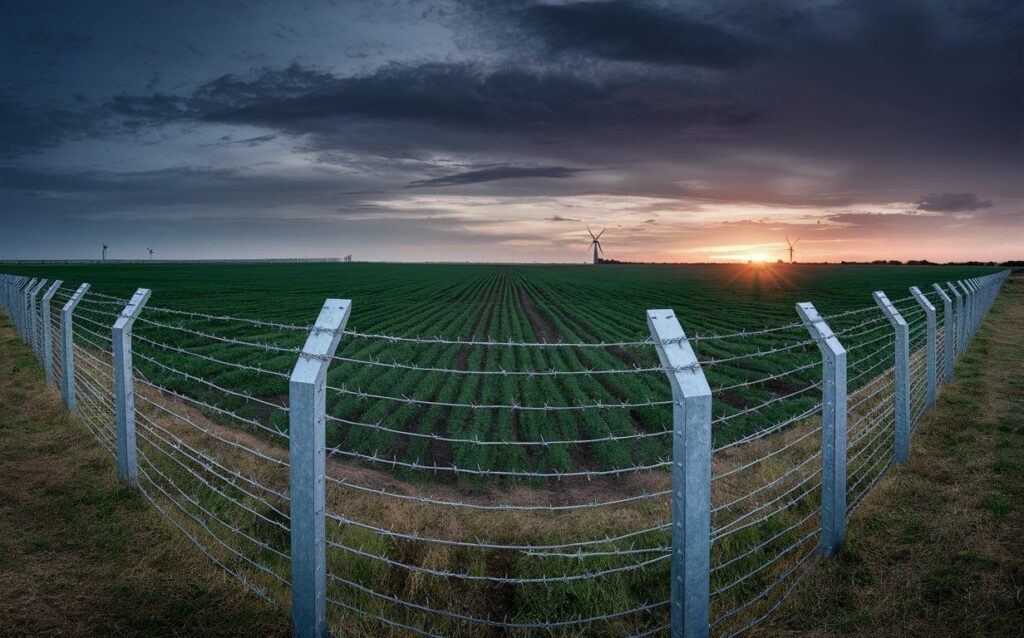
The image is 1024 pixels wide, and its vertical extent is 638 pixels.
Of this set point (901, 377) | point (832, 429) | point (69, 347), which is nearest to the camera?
point (832, 429)

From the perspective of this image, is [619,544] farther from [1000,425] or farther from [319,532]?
[1000,425]

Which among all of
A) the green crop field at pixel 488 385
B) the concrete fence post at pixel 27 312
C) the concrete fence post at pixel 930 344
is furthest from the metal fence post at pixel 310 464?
the concrete fence post at pixel 27 312

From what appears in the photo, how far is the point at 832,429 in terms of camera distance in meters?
4.89

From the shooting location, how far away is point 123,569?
4723mm

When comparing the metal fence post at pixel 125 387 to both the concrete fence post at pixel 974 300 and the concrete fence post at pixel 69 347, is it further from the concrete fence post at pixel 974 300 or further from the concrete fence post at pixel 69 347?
the concrete fence post at pixel 974 300

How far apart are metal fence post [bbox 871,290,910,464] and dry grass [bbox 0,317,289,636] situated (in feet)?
22.1

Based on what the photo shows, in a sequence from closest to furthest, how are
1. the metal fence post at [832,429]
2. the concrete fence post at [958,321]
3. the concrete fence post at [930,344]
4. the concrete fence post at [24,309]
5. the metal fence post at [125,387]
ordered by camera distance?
the metal fence post at [832,429], the metal fence post at [125,387], the concrete fence post at [930,344], the concrete fence post at [958,321], the concrete fence post at [24,309]

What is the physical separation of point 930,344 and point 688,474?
6.98 m

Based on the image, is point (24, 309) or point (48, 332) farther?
point (24, 309)

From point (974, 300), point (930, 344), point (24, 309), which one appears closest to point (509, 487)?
point (930, 344)

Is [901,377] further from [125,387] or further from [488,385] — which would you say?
[488,385]

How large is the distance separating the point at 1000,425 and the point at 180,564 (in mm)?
9937

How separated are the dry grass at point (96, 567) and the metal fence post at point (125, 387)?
24cm

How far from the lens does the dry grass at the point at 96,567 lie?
4.14 m
